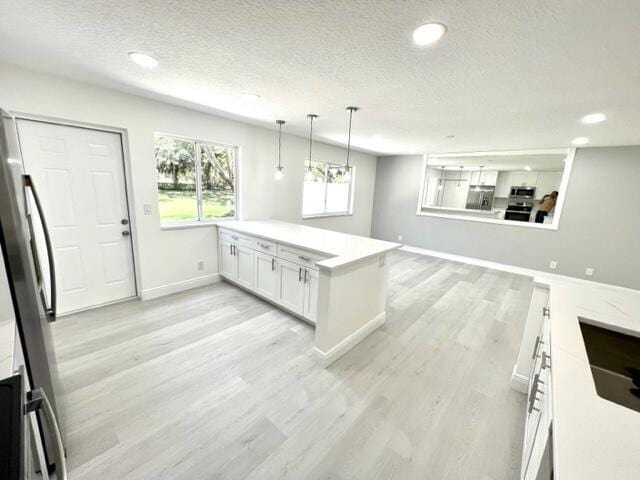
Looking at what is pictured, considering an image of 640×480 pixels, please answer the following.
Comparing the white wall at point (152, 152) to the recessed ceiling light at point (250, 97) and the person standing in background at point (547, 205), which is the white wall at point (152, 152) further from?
the person standing in background at point (547, 205)

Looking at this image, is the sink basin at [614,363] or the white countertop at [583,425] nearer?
the white countertop at [583,425]

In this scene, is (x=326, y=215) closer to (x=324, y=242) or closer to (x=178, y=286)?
(x=324, y=242)

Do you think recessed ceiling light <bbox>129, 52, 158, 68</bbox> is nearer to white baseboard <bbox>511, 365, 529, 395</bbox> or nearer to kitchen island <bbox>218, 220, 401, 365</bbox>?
kitchen island <bbox>218, 220, 401, 365</bbox>

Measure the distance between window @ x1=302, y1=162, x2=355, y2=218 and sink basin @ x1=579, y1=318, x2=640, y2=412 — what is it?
14.2 ft

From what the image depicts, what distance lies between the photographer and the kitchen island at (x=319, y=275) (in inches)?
88.9

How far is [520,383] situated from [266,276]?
2.65 metres

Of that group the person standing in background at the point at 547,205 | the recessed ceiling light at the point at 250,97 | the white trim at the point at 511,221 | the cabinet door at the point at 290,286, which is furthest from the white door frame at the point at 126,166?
the person standing in background at the point at 547,205

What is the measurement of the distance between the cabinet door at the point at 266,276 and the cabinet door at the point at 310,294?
1.62 ft

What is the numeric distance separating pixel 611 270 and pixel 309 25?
5.93m

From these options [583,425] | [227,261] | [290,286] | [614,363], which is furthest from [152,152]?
[614,363]

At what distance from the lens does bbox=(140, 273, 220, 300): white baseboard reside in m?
3.31

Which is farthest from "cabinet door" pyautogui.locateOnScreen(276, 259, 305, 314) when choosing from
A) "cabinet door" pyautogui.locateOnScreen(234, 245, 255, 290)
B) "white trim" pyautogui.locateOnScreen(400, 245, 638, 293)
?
"white trim" pyautogui.locateOnScreen(400, 245, 638, 293)

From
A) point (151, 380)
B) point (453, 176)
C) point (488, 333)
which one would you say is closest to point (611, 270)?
point (488, 333)

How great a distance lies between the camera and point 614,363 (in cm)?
136
